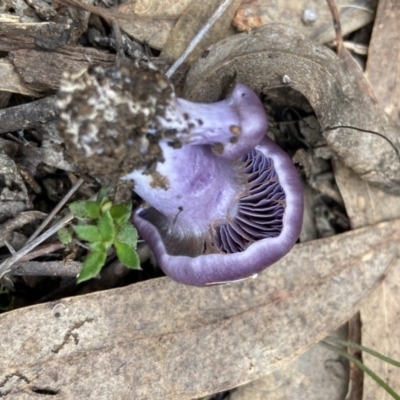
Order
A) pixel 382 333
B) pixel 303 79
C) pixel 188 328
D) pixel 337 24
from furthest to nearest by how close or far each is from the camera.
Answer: pixel 382 333 → pixel 337 24 → pixel 188 328 → pixel 303 79

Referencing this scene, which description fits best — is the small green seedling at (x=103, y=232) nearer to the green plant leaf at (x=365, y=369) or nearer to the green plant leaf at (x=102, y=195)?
the green plant leaf at (x=102, y=195)

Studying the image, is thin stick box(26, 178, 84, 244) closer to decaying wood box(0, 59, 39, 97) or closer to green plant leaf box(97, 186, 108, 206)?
green plant leaf box(97, 186, 108, 206)

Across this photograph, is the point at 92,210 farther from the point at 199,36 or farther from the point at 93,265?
the point at 199,36

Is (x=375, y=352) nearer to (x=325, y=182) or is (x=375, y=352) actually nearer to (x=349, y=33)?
(x=325, y=182)

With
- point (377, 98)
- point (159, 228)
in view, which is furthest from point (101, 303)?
point (377, 98)

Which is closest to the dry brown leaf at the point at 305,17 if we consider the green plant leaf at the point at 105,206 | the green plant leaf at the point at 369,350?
the green plant leaf at the point at 105,206

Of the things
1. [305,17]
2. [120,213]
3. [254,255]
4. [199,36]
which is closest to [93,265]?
[120,213]
